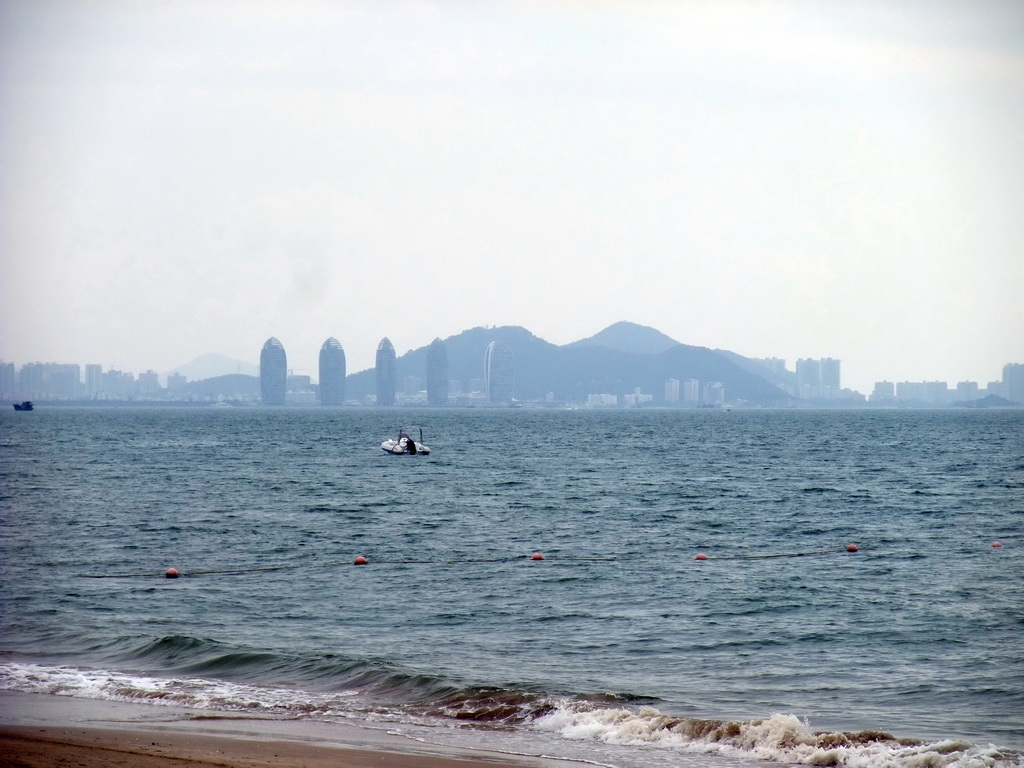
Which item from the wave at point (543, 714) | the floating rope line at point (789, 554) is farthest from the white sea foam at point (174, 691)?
the floating rope line at point (789, 554)

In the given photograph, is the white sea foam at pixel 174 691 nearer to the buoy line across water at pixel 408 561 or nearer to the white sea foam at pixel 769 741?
the white sea foam at pixel 769 741

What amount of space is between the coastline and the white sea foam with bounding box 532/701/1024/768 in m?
2.13

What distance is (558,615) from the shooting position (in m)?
28.0

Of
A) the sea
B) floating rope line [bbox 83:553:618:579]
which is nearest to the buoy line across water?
floating rope line [bbox 83:553:618:579]

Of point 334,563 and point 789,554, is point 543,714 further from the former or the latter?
point 789,554

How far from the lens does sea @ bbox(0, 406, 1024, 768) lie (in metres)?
19.0

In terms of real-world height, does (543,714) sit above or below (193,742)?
below

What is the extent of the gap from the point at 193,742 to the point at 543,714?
600 cm

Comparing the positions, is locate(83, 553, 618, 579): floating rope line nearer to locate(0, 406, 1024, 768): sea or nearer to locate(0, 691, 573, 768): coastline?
locate(0, 406, 1024, 768): sea

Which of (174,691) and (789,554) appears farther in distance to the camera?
(789,554)

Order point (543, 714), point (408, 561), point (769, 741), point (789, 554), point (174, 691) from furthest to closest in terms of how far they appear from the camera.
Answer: point (789, 554) → point (408, 561) → point (174, 691) → point (543, 714) → point (769, 741)

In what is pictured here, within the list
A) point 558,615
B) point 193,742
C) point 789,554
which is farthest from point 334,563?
point 193,742

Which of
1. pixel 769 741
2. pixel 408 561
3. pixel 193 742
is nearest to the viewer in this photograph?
pixel 193 742

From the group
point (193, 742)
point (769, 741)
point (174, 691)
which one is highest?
point (193, 742)
